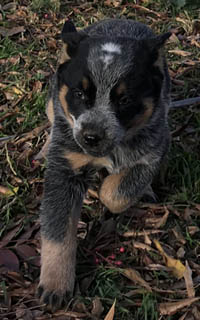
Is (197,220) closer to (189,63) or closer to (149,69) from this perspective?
(149,69)

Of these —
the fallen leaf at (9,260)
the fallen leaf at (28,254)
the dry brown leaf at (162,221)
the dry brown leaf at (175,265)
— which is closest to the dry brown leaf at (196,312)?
the dry brown leaf at (175,265)

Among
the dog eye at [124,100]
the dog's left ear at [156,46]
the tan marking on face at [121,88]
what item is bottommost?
the dog eye at [124,100]

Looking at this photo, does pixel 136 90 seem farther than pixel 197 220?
No

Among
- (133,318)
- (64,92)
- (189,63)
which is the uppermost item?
(64,92)

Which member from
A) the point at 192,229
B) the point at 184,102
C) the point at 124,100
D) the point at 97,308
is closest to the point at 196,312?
the point at 97,308

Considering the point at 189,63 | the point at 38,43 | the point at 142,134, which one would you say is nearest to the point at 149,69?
the point at 142,134

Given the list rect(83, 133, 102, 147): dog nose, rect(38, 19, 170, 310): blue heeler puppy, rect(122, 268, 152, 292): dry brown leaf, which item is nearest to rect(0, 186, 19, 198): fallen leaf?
rect(38, 19, 170, 310): blue heeler puppy

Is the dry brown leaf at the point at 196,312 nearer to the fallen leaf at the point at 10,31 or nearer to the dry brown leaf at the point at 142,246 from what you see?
the dry brown leaf at the point at 142,246
